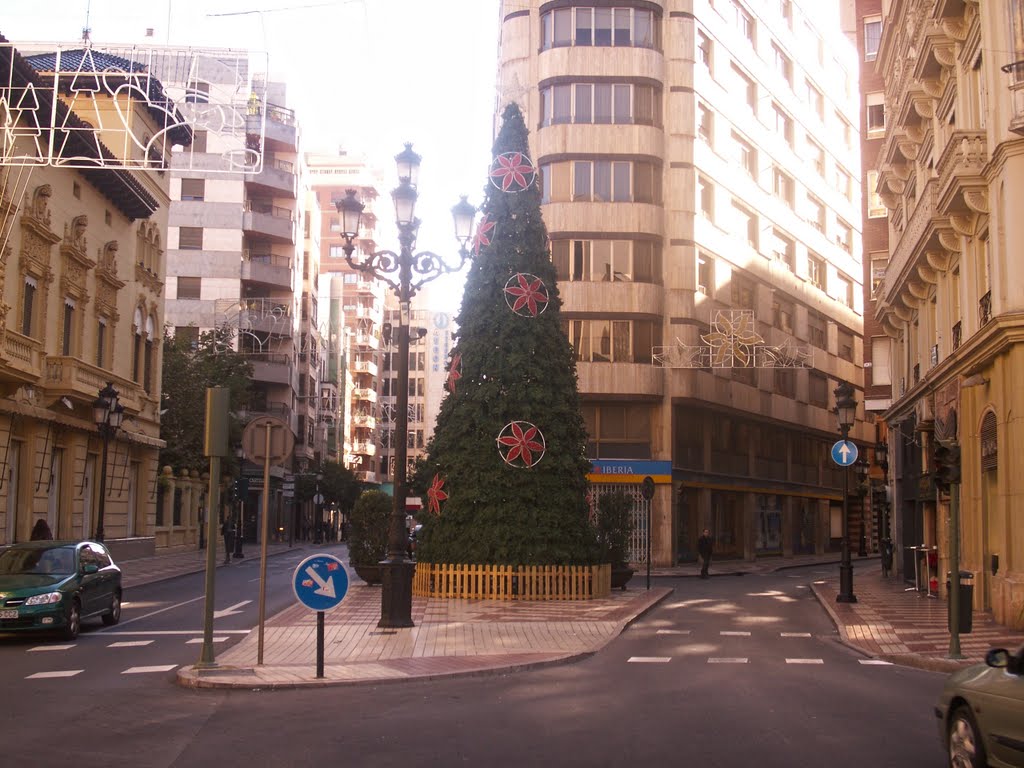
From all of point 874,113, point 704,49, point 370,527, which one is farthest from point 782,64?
point 370,527

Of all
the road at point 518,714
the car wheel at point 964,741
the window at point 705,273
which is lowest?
the road at point 518,714

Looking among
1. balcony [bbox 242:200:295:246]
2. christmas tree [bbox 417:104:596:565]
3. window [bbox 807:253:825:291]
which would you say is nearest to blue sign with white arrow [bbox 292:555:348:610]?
christmas tree [bbox 417:104:596:565]

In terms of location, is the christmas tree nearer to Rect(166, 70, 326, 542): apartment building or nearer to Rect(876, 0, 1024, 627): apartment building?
Rect(876, 0, 1024, 627): apartment building

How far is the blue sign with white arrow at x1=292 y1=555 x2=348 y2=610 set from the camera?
1259 centimetres

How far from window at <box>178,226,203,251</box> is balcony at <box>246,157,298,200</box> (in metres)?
4.12

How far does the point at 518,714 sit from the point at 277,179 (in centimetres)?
6321

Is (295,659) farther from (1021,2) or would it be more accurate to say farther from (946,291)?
(946,291)

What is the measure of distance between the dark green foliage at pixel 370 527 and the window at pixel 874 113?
1031 inches

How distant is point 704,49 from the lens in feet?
153

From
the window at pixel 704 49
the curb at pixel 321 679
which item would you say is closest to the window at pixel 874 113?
the window at pixel 704 49

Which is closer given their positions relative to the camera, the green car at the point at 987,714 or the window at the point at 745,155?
the green car at the point at 987,714

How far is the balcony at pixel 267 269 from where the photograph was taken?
69.2 metres

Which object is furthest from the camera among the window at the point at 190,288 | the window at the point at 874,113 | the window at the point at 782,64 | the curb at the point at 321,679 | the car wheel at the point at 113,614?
the window at the point at 190,288

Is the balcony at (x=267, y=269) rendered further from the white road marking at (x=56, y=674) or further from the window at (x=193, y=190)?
the white road marking at (x=56, y=674)
